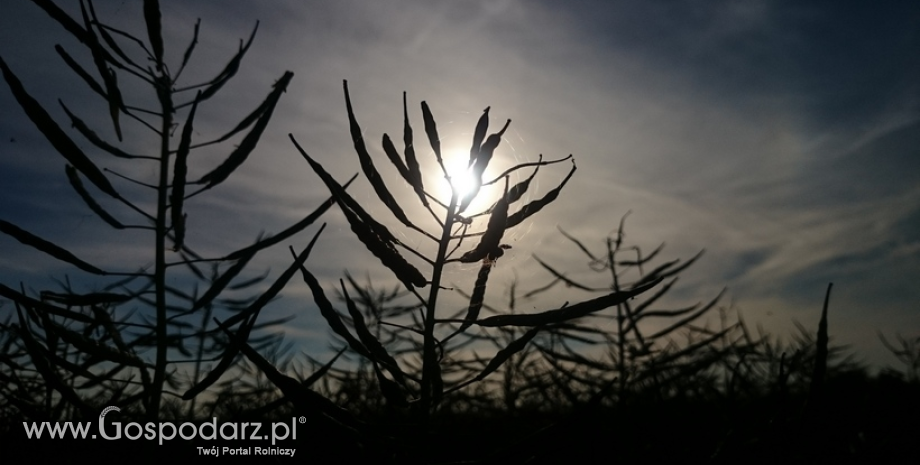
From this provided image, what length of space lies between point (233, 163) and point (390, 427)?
924 millimetres

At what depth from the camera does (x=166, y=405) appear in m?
5.02

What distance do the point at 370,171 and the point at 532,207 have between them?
1.22 ft

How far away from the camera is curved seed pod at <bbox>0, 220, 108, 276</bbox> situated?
136 centimetres

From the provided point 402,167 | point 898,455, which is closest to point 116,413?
point 402,167

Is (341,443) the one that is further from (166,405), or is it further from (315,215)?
(166,405)

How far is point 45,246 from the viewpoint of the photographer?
4.66ft

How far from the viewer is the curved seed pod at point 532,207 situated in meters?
1.28

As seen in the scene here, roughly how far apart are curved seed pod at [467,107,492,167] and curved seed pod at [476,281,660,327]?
1.19 ft

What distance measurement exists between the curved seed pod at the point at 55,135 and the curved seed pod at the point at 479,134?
38.6 inches

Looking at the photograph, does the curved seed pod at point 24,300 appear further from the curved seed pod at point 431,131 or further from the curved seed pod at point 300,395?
the curved seed pod at point 431,131

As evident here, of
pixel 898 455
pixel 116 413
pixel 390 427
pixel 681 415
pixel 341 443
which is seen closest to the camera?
pixel 341 443

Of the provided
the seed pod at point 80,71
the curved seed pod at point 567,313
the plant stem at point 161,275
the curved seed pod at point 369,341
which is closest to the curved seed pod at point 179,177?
the plant stem at point 161,275

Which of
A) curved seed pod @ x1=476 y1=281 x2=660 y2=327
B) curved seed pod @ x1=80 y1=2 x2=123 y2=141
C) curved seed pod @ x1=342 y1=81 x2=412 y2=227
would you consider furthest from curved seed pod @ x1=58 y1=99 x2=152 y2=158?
curved seed pod @ x1=476 y1=281 x2=660 y2=327

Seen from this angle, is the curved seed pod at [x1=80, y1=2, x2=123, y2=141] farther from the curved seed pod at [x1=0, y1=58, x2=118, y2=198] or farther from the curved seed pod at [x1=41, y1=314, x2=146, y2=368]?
the curved seed pod at [x1=41, y1=314, x2=146, y2=368]
